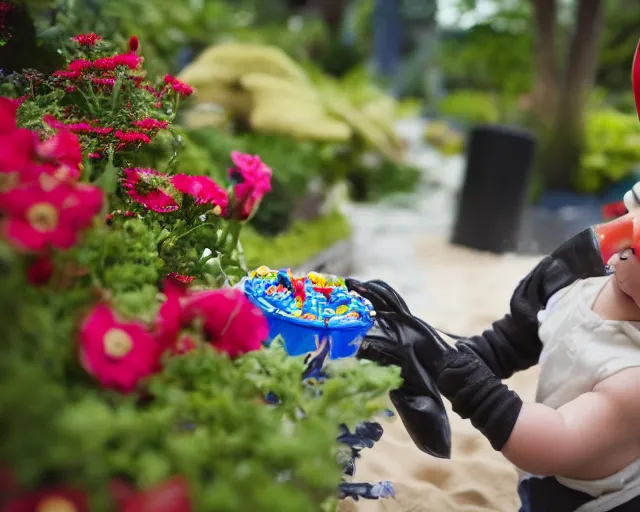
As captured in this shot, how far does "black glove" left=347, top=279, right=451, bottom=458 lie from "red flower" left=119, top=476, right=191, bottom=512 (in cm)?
58

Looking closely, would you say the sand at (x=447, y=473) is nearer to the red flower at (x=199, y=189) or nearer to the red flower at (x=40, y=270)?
the red flower at (x=199, y=189)

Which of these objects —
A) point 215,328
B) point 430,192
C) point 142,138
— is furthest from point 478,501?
point 430,192

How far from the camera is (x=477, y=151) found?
15.4ft

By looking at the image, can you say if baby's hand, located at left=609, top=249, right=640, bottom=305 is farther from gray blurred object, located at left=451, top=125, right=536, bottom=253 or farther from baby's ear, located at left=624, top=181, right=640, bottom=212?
gray blurred object, located at left=451, top=125, right=536, bottom=253

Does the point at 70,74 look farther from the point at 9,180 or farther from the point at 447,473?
the point at 447,473

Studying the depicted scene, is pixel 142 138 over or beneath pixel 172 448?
over

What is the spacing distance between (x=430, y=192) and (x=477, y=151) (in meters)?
1.89

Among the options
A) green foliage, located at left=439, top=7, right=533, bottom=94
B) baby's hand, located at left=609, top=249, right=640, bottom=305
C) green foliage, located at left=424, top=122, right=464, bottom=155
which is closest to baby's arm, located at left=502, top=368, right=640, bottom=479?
baby's hand, located at left=609, top=249, right=640, bottom=305

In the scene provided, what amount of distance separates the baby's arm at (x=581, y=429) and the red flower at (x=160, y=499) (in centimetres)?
67

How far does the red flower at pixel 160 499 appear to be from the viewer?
58cm

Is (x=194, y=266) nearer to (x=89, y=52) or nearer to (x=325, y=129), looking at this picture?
(x=89, y=52)

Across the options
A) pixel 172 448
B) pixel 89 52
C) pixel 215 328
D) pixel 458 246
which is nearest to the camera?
pixel 172 448

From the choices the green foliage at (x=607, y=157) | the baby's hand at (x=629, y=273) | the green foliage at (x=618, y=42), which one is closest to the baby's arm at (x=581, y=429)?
the baby's hand at (x=629, y=273)

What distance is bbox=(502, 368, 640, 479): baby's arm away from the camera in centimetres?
106
